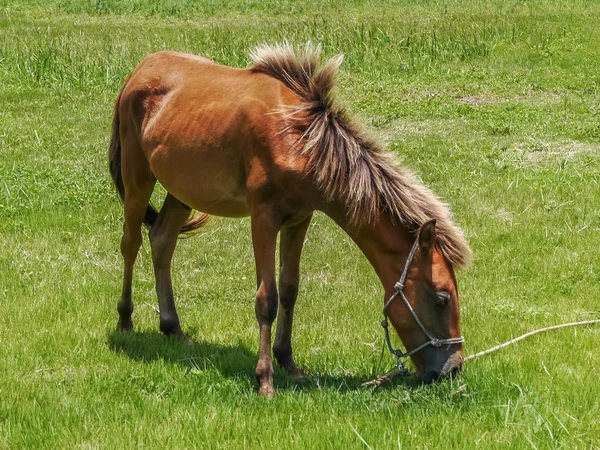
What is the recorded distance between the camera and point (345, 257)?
29.4ft

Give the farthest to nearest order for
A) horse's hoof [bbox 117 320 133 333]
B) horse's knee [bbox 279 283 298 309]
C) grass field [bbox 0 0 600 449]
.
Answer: horse's hoof [bbox 117 320 133 333], horse's knee [bbox 279 283 298 309], grass field [bbox 0 0 600 449]

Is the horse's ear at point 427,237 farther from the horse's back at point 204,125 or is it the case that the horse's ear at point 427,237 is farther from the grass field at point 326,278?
the horse's back at point 204,125

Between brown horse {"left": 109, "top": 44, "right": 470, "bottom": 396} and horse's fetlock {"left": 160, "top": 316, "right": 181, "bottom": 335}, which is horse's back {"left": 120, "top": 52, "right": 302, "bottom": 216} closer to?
brown horse {"left": 109, "top": 44, "right": 470, "bottom": 396}

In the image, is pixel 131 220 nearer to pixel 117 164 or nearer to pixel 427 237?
pixel 117 164

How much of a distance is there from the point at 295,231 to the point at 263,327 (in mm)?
786

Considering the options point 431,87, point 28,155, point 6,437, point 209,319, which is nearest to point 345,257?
point 209,319

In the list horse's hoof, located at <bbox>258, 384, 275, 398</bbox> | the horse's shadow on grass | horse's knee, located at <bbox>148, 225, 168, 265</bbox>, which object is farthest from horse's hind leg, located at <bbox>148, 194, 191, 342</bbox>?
horse's hoof, located at <bbox>258, 384, 275, 398</bbox>

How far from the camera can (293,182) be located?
5.50 metres

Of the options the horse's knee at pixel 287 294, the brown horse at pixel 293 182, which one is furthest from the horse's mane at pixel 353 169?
the horse's knee at pixel 287 294

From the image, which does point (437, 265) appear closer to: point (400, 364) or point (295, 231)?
point (400, 364)

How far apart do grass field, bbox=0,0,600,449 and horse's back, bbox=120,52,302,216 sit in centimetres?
88

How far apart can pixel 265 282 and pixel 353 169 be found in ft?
3.07

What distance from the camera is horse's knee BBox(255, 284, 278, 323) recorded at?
5602 mm

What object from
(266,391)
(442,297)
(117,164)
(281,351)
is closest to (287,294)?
(281,351)
